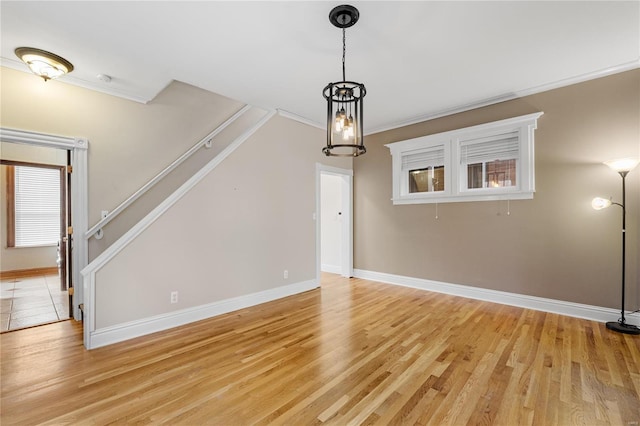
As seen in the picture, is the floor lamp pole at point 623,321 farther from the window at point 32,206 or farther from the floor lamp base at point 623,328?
the window at point 32,206

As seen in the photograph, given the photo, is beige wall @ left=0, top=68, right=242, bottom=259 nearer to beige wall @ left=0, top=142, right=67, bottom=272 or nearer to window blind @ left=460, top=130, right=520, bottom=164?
beige wall @ left=0, top=142, right=67, bottom=272

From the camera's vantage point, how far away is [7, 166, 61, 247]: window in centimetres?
572

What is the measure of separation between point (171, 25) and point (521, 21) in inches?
118

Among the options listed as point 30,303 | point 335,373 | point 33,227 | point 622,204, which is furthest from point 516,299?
point 33,227

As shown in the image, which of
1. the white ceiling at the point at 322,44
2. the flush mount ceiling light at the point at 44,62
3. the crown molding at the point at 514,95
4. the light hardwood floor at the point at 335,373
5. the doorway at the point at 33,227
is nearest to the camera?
the light hardwood floor at the point at 335,373

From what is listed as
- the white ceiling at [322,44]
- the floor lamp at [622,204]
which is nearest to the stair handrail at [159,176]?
the white ceiling at [322,44]

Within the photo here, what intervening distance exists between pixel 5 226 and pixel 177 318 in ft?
17.5

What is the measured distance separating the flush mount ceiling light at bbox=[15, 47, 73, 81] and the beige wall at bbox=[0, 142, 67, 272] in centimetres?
280

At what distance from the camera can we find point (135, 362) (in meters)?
2.43

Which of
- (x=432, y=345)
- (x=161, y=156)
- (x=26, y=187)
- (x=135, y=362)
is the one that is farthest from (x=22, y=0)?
(x=26, y=187)

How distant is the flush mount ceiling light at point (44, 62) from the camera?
8.84ft

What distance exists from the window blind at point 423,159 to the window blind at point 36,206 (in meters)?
7.28

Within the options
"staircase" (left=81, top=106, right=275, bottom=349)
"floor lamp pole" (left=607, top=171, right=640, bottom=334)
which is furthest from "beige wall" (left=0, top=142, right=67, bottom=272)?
"floor lamp pole" (left=607, top=171, right=640, bottom=334)

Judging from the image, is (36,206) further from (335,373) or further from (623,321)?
(623,321)
